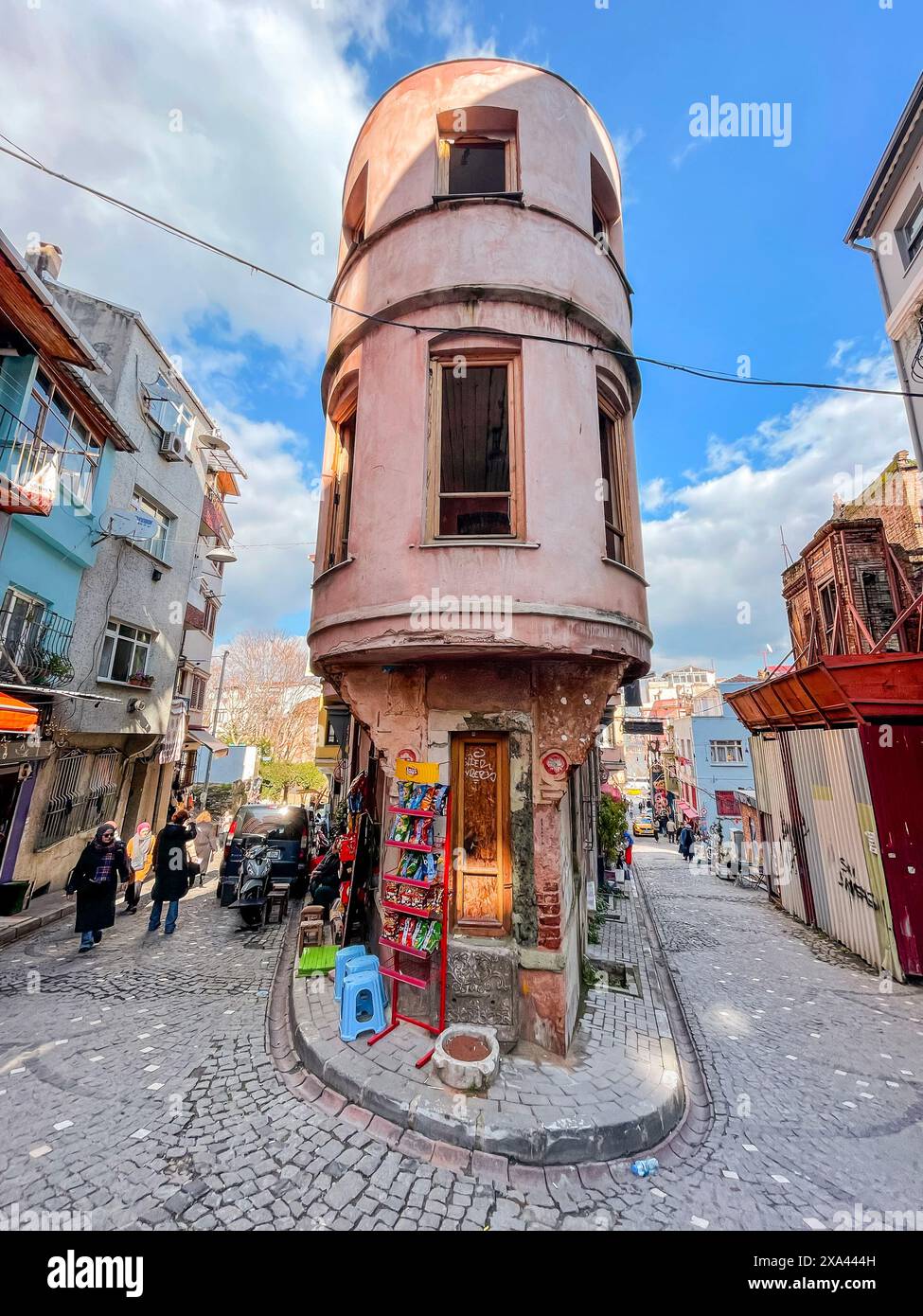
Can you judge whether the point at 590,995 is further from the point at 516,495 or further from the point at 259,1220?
the point at 516,495

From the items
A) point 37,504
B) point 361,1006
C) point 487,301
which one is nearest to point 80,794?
point 37,504

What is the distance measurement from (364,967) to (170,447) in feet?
55.0

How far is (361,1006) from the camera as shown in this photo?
557 cm

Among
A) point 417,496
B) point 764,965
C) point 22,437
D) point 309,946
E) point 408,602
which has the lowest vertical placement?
point 764,965

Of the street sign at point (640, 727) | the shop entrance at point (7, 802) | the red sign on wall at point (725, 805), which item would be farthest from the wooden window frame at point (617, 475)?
the red sign on wall at point (725, 805)

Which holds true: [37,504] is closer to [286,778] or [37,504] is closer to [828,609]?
[828,609]

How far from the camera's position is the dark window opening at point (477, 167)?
7023mm

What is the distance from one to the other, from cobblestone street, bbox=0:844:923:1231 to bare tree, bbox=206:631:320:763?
3059cm

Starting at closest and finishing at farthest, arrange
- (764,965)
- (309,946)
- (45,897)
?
1. (309,946)
2. (764,965)
3. (45,897)

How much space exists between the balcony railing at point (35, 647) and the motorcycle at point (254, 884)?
579 centimetres

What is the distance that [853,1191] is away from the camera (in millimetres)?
3707

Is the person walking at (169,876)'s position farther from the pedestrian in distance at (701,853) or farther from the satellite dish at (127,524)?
the pedestrian in distance at (701,853)
